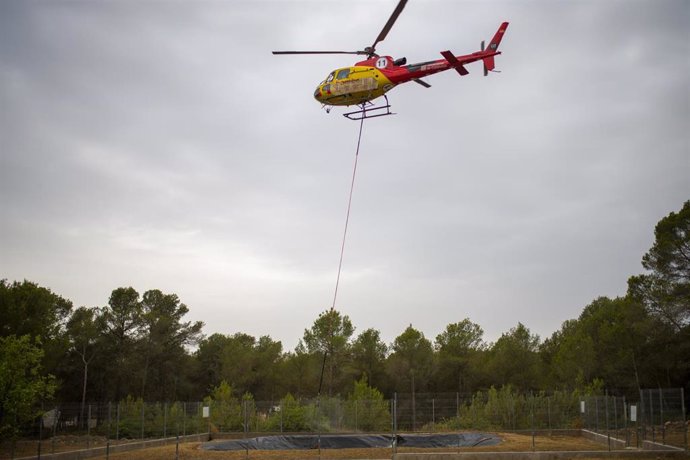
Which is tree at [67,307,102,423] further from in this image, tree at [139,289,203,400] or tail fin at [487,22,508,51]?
tail fin at [487,22,508,51]

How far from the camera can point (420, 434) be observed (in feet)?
96.6

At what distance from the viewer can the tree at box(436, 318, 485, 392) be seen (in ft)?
184

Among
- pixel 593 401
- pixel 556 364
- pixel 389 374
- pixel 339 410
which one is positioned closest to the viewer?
pixel 593 401

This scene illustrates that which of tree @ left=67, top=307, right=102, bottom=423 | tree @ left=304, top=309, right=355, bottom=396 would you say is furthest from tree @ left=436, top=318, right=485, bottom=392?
tree @ left=67, top=307, right=102, bottom=423

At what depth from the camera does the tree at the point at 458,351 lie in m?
56.0

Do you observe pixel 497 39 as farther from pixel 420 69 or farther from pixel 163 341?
pixel 163 341

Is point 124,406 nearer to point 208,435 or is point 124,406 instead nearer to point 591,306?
point 208,435

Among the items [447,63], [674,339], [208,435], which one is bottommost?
[208,435]

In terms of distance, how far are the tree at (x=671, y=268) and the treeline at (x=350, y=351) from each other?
65 mm

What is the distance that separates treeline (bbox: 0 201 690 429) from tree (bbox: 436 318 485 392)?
0.30ft

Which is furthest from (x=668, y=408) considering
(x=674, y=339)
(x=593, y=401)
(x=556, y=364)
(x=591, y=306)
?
(x=591, y=306)

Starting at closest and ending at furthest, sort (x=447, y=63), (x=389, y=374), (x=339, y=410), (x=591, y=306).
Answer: (x=447, y=63) → (x=339, y=410) → (x=389, y=374) → (x=591, y=306)

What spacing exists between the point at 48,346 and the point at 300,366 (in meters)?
27.0

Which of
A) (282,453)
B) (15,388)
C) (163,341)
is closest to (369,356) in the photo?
(163,341)
